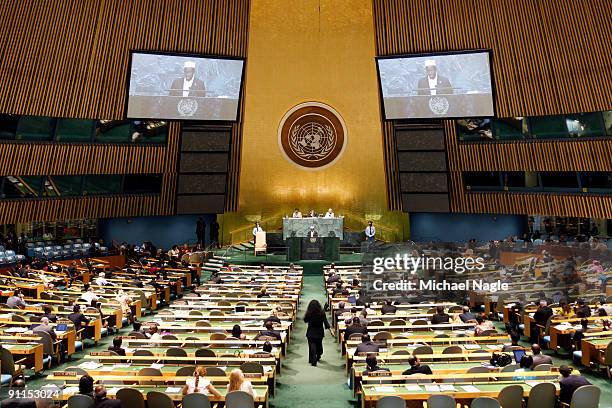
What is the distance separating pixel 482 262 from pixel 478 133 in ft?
52.2

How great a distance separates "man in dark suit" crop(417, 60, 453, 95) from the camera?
877 inches

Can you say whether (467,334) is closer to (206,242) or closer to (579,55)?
(579,55)

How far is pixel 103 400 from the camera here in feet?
22.3

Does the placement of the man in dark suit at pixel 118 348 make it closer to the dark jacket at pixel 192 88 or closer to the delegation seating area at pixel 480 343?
the delegation seating area at pixel 480 343

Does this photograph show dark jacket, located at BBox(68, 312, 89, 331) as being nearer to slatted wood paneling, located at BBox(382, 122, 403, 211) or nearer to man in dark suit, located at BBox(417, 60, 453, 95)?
man in dark suit, located at BBox(417, 60, 453, 95)

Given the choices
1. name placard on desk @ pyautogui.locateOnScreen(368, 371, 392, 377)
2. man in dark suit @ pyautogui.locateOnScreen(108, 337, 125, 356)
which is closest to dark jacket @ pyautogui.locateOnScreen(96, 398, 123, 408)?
man in dark suit @ pyautogui.locateOnScreen(108, 337, 125, 356)

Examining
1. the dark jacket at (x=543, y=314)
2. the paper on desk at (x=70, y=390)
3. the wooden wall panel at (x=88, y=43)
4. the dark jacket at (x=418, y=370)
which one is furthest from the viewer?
the wooden wall panel at (x=88, y=43)

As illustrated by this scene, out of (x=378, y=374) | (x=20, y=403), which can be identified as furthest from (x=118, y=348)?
(x=378, y=374)

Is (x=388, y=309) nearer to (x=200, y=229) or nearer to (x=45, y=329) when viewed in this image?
(x=45, y=329)

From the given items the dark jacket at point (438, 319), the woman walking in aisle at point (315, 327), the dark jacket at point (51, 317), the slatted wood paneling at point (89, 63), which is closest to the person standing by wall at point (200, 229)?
the slatted wood paneling at point (89, 63)

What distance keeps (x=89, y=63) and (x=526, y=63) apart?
15.5m

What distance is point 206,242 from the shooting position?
2675 cm

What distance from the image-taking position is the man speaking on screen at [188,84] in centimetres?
2288

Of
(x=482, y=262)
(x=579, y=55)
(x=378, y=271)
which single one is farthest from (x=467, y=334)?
(x=579, y=55)
